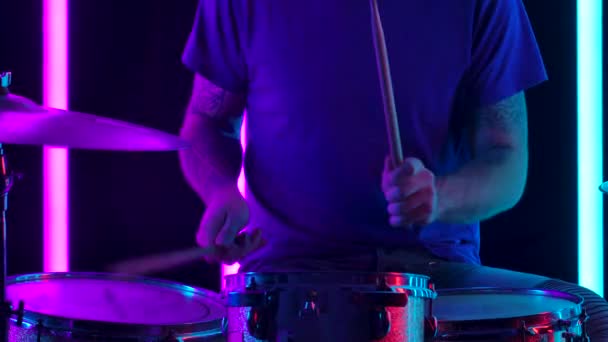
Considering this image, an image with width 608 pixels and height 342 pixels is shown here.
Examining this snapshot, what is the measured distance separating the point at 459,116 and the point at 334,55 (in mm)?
349

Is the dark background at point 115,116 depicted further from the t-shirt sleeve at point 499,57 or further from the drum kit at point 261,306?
the t-shirt sleeve at point 499,57

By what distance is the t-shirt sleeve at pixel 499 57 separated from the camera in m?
2.15

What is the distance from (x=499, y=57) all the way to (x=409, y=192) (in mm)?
663

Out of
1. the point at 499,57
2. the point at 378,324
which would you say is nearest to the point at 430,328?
the point at 378,324

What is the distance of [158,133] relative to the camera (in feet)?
5.22

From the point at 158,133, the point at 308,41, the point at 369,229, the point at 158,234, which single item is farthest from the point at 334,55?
the point at 158,234

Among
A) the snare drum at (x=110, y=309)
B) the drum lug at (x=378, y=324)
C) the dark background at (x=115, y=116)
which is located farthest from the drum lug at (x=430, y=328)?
the dark background at (x=115, y=116)

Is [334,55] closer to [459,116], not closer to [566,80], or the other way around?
[459,116]

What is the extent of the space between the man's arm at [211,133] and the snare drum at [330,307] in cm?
75

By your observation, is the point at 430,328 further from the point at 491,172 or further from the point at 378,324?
the point at 491,172

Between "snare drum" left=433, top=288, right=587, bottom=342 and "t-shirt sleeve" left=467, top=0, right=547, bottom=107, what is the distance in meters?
0.53

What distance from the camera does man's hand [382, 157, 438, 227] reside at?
1.63 m

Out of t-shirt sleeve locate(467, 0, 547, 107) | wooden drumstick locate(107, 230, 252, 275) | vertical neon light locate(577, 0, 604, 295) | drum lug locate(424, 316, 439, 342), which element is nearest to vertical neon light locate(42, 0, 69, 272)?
wooden drumstick locate(107, 230, 252, 275)

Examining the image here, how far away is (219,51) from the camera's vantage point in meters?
2.28
